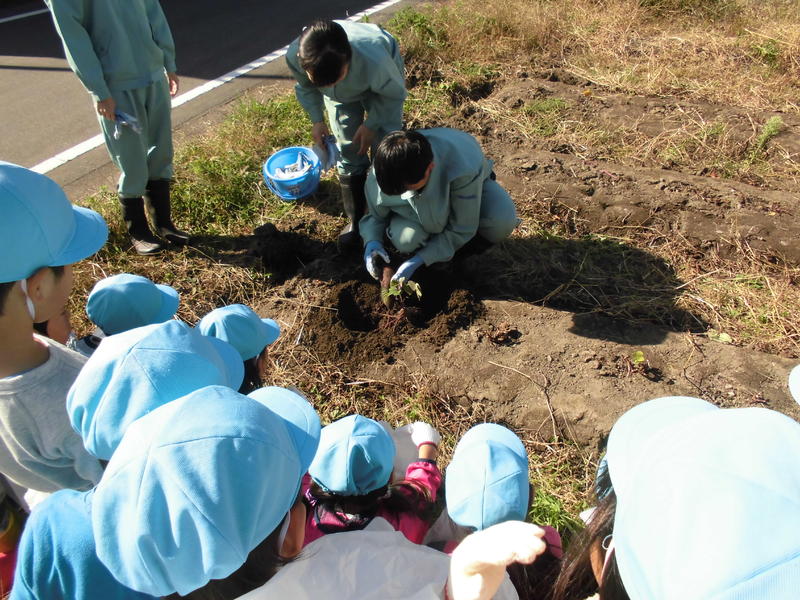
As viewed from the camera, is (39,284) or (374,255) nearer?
(39,284)

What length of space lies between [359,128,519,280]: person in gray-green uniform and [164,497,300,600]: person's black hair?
5.62ft

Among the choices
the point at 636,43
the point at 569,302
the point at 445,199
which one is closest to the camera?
the point at 445,199

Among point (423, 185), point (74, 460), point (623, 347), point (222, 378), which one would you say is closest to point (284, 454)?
point (222, 378)

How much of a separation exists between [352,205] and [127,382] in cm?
248

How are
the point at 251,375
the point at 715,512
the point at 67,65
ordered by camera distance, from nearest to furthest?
the point at 715,512 < the point at 251,375 < the point at 67,65

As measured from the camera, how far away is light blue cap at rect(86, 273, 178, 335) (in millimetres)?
1903

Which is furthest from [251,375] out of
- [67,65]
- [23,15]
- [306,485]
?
[23,15]

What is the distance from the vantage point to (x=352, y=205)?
352cm

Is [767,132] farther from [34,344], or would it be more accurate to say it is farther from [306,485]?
[34,344]

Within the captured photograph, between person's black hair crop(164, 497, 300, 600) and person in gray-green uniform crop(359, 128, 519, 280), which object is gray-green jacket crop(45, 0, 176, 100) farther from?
person's black hair crop(164, 497, 300, 600)

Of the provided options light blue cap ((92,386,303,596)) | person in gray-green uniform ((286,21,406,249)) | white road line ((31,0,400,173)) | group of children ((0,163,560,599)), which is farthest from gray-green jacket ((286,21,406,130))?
light blue cap ((92,386,303,596))

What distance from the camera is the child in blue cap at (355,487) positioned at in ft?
4.82

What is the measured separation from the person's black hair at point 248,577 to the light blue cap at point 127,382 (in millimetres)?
371

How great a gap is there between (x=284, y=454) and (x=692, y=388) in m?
2.24
